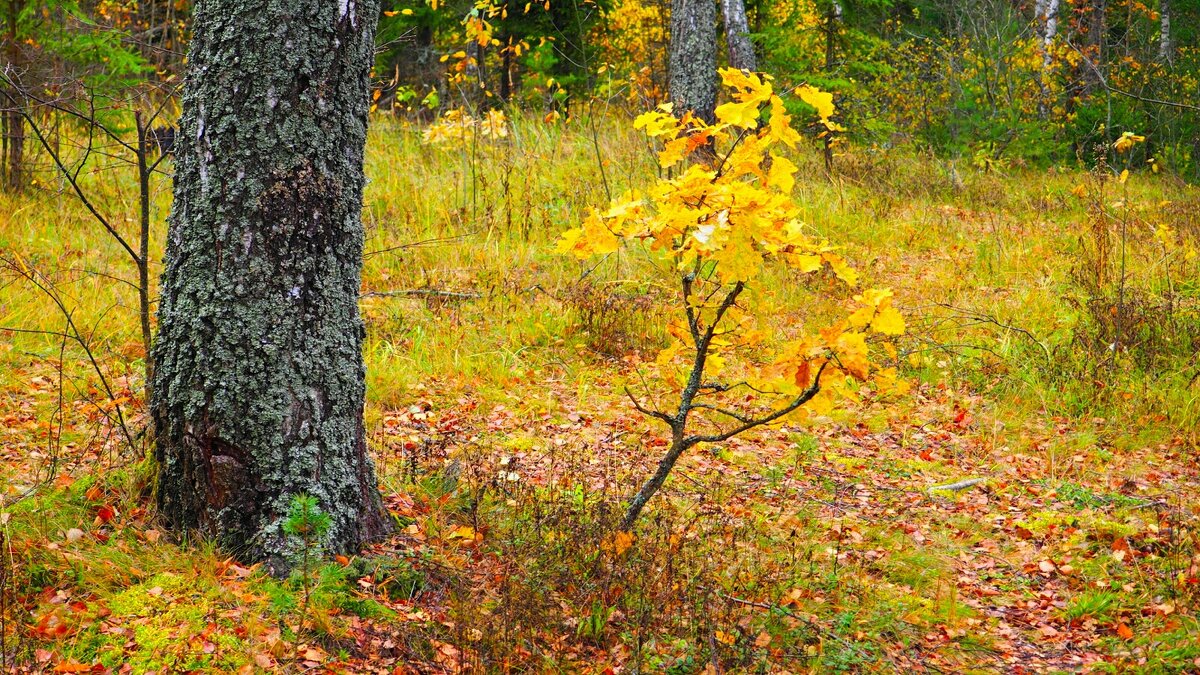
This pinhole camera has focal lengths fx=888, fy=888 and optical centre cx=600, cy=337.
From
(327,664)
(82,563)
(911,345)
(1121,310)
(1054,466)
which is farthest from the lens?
(911,345)

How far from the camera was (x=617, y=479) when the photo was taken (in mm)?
4082

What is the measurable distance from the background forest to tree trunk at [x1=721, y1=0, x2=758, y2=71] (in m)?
0.05

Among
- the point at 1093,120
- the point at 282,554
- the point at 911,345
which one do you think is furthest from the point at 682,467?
the point at 1093,120

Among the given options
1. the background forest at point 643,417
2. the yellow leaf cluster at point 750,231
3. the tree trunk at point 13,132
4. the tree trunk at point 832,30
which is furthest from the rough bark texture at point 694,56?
the yellow leaf cluster at point 750,231

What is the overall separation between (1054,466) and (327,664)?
3.96m

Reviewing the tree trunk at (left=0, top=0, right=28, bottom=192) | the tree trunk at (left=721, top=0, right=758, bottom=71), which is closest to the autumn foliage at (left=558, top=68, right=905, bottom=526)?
the tree trunk at (left=0, top=0, right=28, bottom=192)

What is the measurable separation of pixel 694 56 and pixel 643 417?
16.3ft

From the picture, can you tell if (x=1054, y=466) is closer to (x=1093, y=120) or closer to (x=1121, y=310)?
(x=1121, y=310)

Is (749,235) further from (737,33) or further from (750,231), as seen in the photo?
(737,33)

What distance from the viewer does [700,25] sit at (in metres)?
8.72

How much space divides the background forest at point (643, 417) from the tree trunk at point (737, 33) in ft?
0.16

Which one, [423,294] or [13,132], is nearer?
[423,294]

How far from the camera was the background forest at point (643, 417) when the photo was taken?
2.79 m

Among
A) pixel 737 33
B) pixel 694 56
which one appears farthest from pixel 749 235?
Answer: pixel 737 33
